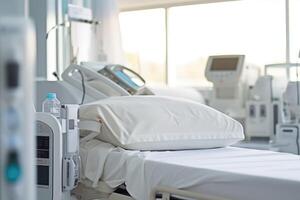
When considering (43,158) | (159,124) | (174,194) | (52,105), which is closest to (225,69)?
(159,124)

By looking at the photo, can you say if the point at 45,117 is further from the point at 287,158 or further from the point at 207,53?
the point at 207,53

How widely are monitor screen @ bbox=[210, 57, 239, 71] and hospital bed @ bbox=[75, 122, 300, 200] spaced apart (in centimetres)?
255

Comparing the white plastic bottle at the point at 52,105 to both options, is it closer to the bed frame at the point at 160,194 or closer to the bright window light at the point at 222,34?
the bed frame at the point at 160,194

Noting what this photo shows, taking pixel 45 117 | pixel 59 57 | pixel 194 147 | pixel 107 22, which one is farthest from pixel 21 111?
pixel 107 22

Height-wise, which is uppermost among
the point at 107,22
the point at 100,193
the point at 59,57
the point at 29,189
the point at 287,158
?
the point at 107,22

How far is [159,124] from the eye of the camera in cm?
257

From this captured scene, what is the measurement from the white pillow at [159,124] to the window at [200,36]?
9.93ft

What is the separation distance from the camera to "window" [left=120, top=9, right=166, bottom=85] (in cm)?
679

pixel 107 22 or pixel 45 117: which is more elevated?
pixel 107 22

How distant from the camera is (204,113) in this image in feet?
9.00

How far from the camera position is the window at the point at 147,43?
679cm

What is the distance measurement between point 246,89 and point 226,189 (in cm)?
346

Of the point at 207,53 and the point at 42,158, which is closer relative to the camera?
the point at 42,158

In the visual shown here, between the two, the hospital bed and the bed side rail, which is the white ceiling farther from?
the bed side rail
